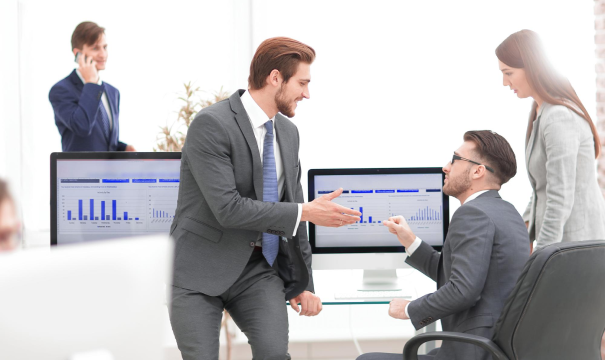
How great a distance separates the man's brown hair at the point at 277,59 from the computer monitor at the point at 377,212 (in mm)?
604

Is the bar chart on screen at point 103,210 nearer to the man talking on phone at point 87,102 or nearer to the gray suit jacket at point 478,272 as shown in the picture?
the man talking on phone at point 87,102

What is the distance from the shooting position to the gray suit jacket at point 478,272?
1.86 m

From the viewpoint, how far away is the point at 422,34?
12.8 ft

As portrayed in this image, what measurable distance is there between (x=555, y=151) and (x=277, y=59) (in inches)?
45.9

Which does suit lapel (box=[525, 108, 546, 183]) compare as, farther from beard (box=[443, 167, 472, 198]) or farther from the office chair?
the office chair

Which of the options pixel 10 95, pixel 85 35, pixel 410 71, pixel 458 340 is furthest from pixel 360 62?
pixel 458 340

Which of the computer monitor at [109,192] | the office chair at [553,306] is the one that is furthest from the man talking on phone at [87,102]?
the office chair at [553,306]

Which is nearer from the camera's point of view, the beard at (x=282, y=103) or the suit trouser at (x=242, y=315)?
the suit trouser at (x=242, y=315)

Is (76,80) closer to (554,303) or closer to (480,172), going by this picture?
(480,172)

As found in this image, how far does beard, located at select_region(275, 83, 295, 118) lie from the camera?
2293 millimetres

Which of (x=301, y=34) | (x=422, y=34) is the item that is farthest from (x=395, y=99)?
(x=301, y=34)

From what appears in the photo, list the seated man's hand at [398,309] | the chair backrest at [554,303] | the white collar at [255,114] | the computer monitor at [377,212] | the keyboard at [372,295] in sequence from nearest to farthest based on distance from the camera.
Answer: the chair backrest at [554,303] < the seated man's hand at [398,309] < the white collar at [255,114] < the keyboard at [372,295] < the computer monitor at [377,212]

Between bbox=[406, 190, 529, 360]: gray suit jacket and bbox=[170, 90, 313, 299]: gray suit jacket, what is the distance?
56 centimetres

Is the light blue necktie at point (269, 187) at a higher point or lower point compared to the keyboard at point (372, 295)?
higher
